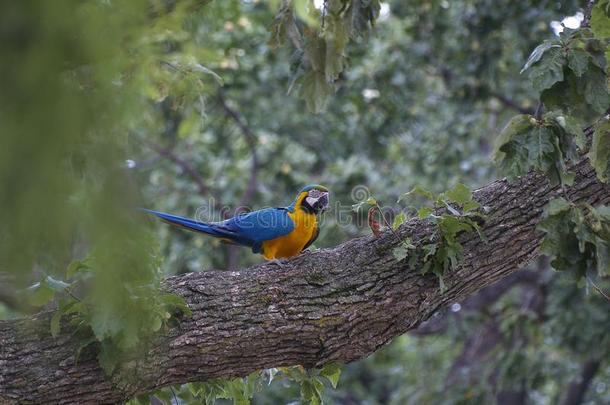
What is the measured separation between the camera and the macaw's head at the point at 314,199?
5.18m

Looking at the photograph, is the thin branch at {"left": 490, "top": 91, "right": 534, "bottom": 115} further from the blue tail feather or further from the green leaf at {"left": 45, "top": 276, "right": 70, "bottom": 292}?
the green leaf at {"left": 45, "top": 276, "right": 70, "bottom": 292}

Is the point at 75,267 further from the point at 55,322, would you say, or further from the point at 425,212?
the point at 425,212

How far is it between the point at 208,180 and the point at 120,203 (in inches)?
308

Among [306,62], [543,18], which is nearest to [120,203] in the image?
[306,62]

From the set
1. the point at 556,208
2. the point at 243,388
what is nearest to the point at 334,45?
the point at 556,208

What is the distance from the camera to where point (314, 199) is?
17.1 feet

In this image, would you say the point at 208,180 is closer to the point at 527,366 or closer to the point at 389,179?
the point at 389,179

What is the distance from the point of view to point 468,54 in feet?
27.2

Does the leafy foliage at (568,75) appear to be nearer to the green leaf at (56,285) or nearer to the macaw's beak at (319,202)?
the macaw's beak at (319,202)

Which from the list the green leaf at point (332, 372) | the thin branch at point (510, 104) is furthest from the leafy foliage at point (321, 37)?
the thin branch at point (510, 104)

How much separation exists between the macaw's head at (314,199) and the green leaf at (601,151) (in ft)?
6.70

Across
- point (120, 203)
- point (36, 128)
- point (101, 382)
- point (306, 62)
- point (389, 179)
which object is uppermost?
point (389, 179)

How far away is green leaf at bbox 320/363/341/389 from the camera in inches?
154

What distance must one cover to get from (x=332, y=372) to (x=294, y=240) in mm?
1193
